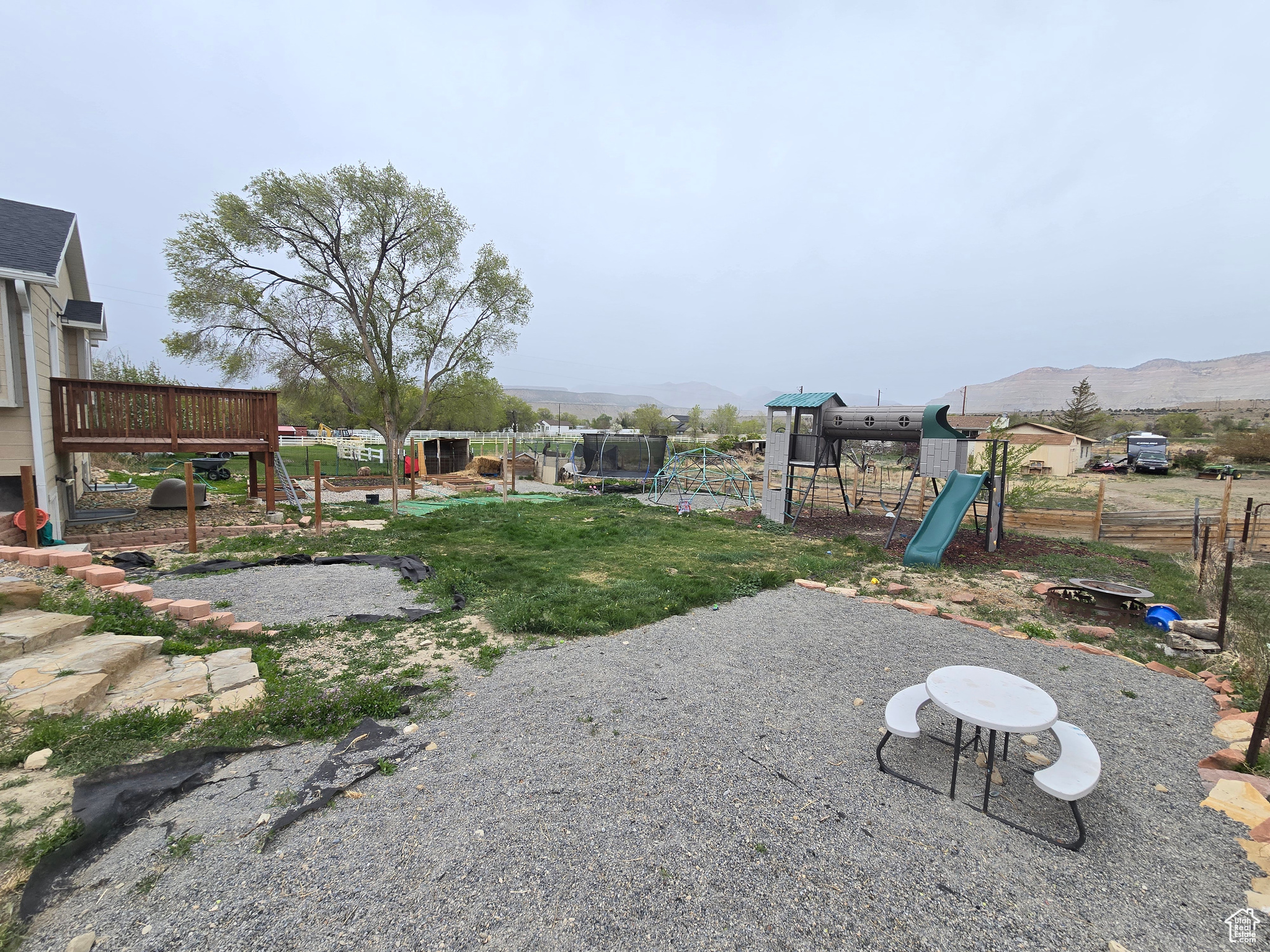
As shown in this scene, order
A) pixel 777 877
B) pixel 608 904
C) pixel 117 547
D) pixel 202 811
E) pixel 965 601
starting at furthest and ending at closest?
pixel 117 547, pixel 965 601, pixel 202 811, pixel 777 877, pixel 608 904

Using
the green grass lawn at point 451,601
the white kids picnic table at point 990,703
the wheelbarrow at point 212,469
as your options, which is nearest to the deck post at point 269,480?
the green grass lawn at point 451,601

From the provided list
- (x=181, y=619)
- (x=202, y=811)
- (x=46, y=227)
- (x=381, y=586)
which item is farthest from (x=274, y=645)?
(x=46, y=227)

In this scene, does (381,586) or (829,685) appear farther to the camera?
(381,586)

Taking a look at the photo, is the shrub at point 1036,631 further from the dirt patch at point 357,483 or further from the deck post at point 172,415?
the dirt patch at point 357,483

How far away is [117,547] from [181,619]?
507 cm

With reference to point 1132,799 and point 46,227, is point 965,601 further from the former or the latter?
point 46,227

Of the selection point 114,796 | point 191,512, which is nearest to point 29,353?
point 191,512

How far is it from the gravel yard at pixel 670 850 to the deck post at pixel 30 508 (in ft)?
22.5

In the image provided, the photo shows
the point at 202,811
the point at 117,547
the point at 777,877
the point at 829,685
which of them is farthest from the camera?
the point at 117,547

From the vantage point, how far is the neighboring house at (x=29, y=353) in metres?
7.31

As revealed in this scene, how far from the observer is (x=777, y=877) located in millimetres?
2414

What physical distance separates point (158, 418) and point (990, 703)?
1286 centimetres

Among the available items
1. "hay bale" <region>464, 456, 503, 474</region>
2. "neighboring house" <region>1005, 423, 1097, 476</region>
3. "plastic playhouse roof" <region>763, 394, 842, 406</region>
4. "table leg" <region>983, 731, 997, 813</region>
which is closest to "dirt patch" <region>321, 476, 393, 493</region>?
"hay bale" <region>464, 456, 503, 474</region>

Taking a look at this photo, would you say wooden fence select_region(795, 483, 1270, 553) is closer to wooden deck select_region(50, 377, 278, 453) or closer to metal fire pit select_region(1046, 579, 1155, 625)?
metal fire pit select_region(1046, 579, 1155, 625)
